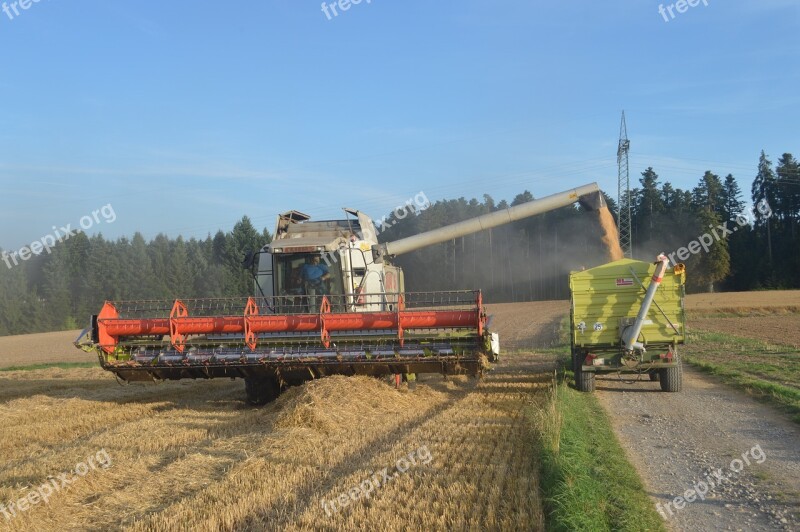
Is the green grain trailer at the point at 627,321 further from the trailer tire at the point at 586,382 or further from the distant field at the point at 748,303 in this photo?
the distant field at the point at 748,303

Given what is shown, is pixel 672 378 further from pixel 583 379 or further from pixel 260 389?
pixel 260 389

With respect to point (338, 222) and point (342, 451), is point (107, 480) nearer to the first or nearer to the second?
point (342, 451)

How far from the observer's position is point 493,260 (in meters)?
65.1

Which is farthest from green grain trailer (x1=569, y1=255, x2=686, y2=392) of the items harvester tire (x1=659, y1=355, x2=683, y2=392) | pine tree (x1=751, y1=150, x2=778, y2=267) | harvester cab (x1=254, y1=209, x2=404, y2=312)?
pine tree (x1=751, y1=150, x2=778, y2=267)

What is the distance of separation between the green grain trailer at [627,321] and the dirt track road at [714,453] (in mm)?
563

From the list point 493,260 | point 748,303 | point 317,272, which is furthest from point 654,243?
point 317,272

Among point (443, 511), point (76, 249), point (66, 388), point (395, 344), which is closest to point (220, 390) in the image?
point (66, 388)

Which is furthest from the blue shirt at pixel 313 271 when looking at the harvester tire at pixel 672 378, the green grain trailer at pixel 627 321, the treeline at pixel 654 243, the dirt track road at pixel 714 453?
the treeline at pixel 654 243

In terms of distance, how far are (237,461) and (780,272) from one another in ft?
214

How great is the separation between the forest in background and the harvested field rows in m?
45.0

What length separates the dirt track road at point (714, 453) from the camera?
5.39 m

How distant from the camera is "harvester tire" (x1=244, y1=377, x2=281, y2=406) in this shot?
1059 cm

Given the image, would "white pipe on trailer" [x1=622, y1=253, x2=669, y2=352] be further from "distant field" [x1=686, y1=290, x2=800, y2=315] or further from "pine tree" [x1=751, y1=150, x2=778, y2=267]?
"pine tree" [x1=751, y1=150, x2=778, y2=267]

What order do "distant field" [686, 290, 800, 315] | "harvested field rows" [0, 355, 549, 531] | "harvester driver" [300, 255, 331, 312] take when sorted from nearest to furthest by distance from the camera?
"harvested field rows" [0, 355, 549, 531] → "harvester driver" [300, 255, 331, 312] → "distant field" [686, 290, 800, 315]
